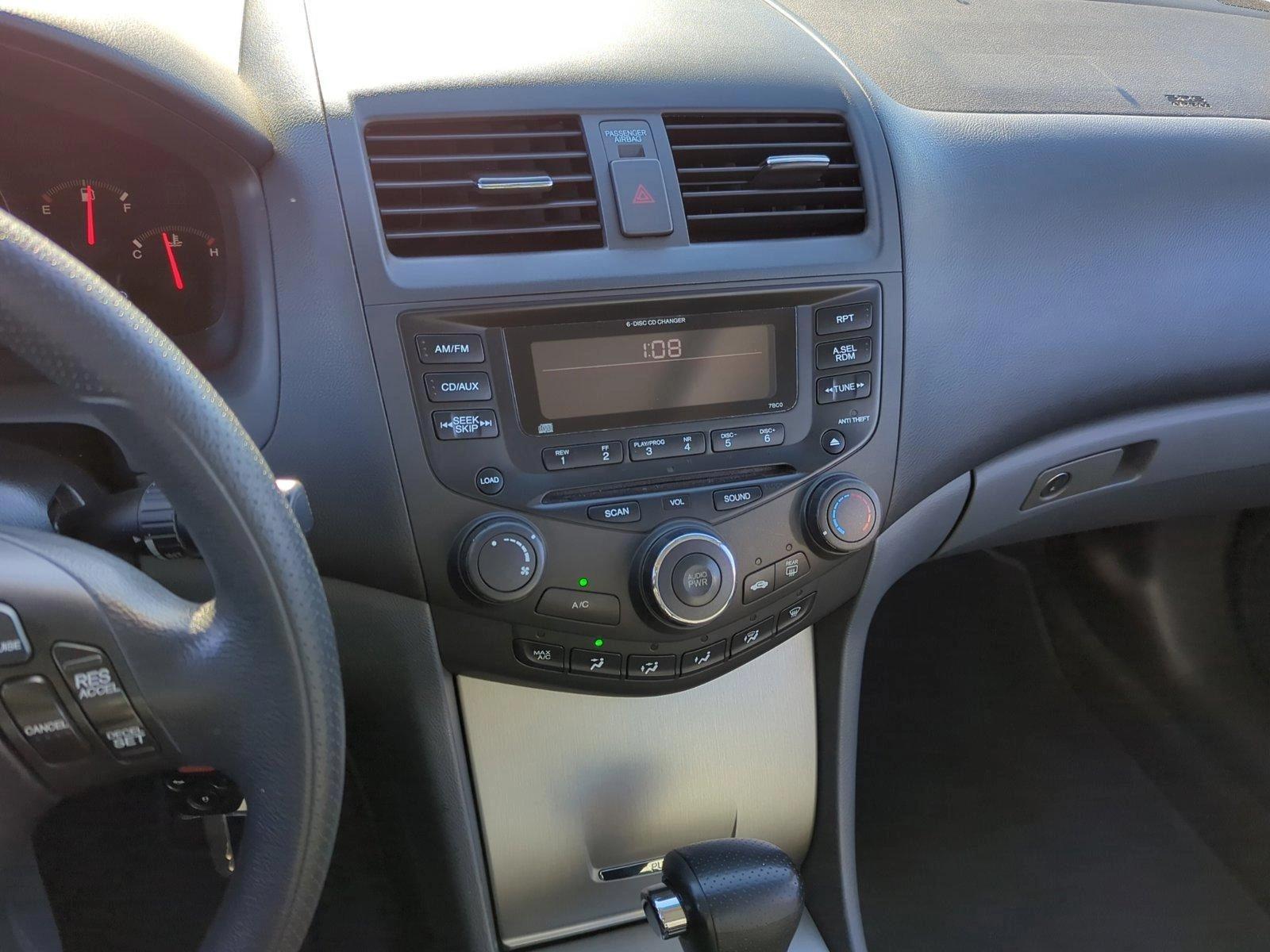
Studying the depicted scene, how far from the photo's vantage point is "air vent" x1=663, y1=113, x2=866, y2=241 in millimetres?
1075

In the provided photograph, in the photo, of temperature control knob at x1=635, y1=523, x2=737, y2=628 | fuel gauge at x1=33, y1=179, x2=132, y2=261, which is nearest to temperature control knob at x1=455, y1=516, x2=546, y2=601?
temperature control knob at x1=635, y1=523, x2=737, y2=628

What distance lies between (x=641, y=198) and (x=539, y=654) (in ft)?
1.50

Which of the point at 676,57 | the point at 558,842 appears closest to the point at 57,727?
the point at 558,842

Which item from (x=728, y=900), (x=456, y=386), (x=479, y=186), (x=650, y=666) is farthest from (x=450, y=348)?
(x=728, y=900)

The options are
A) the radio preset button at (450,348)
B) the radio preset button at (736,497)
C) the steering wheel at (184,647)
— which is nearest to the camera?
the steering wheel at (184,647)

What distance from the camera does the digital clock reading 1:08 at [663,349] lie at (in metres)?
1.05

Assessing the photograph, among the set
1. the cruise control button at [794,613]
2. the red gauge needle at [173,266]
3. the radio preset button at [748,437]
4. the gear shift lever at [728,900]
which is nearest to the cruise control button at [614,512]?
the radio preset button at [748,437]

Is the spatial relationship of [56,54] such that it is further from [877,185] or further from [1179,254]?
[1179,254]

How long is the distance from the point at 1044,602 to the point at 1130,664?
7.7 inches

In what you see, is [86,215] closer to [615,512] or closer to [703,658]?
[615,512]

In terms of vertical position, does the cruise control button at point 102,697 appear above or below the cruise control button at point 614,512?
above

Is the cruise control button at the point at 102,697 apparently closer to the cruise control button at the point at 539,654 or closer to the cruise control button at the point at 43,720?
the cruise control button at the point at 43,720

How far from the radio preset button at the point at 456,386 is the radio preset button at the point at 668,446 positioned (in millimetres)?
154

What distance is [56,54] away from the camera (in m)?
0.83
